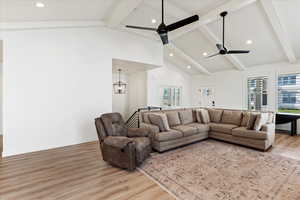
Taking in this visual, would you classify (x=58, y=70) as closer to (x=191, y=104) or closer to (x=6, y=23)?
(x=6, y=23)

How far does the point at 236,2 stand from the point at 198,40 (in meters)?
2.49

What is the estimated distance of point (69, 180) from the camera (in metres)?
2.41

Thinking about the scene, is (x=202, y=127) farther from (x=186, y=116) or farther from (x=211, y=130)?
(x=186, y=116)

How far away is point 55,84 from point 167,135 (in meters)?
3.15

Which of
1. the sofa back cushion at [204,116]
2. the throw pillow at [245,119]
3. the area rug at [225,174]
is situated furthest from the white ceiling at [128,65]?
the throw pillow at [245,119]

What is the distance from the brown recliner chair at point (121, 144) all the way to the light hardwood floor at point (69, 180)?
0.60 feet

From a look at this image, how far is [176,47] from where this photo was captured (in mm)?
7188

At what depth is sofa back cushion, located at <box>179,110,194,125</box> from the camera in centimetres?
480

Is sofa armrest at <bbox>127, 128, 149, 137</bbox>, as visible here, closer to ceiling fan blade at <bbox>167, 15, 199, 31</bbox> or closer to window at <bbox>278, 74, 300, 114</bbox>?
ceiling fan blade at <bbox>167, 15, 199, 31</bbox>

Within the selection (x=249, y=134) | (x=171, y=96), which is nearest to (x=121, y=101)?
(x=171, y=96)

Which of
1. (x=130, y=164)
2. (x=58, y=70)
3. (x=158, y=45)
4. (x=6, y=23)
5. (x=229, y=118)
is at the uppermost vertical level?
(x=158, y=45)

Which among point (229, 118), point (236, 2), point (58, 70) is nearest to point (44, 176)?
point (58, 70)

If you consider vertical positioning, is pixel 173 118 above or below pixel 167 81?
below

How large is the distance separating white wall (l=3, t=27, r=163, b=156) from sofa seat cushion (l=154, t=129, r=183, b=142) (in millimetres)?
2023
